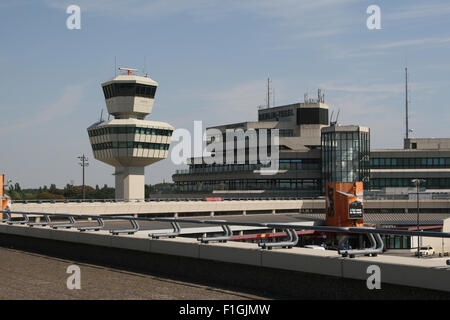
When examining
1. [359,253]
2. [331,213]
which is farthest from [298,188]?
[359,253]

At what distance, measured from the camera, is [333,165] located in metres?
115

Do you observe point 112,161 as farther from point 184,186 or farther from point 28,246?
point 28,246

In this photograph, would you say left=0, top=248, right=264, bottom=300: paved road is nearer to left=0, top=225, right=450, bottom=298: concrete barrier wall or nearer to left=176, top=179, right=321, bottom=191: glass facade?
left=0, top=225, right=450, bottom=298: concrete barrier wall

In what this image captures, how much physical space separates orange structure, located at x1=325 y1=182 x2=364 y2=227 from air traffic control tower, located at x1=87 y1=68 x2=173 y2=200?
144 feet

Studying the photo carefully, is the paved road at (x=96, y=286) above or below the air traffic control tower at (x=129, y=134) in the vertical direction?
below

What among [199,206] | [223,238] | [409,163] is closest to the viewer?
[223,238]

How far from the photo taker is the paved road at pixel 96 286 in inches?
408

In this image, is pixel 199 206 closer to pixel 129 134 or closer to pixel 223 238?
pixel 129 134

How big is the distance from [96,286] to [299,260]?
4.18 metres

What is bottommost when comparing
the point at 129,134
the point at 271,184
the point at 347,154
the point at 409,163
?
the point at 271,184

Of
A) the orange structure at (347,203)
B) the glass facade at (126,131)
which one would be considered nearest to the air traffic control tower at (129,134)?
the glass facade at (126,131)

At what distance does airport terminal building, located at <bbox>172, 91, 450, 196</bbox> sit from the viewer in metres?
113

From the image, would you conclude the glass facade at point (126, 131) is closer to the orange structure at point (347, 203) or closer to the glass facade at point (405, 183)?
the orange structure at point (347, 203)

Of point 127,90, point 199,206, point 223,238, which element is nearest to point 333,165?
point 199,206
